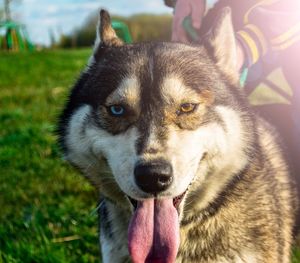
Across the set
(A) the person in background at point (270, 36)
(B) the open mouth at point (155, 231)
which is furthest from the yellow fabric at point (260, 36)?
(B) the open mouth at point (155, 231)

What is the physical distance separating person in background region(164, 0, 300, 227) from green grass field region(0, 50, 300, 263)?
2.60 feet

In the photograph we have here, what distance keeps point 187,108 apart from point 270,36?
1392mm

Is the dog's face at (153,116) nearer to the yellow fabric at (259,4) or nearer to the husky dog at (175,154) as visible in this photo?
the husky dog at (175,154)

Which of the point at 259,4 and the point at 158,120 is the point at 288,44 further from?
the point at 158,120

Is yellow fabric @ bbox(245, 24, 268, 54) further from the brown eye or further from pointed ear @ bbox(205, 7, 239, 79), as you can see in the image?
the brown eye

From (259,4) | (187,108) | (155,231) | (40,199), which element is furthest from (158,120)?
(40,199)

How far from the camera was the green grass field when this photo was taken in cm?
377

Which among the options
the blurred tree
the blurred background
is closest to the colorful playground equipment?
the blurred tree

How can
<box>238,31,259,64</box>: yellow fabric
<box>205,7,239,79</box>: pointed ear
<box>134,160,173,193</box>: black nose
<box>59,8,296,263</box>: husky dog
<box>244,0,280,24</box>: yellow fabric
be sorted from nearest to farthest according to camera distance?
<box>134,160,173,193</box>: black nose, <box>59,8,296,263</box>: husky dog, <box>205,7,239,79</box>: pointed ear, <box>238,31,259,64</box>: yellow fabric, <box>244,0,280,24</box>: yellow fabric

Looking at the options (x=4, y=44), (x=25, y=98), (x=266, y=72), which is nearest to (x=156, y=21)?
(x=4, y=44)

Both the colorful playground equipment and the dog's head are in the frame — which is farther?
the colorful playground equipment

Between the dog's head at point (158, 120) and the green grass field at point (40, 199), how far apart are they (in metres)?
0.40

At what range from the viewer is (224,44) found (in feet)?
9.97

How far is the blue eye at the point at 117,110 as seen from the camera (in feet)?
8.77
